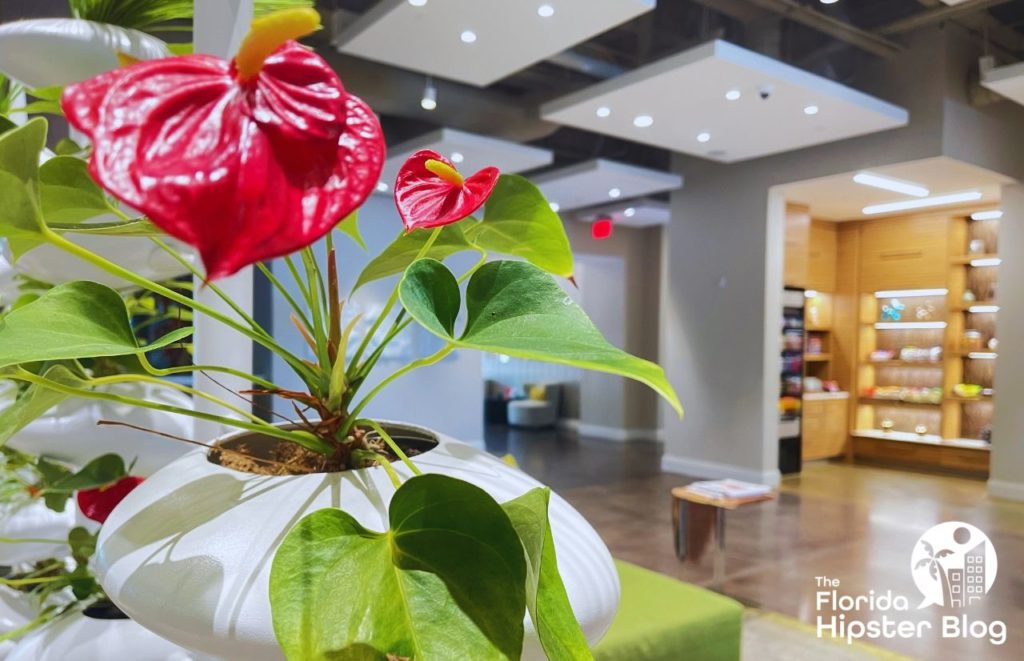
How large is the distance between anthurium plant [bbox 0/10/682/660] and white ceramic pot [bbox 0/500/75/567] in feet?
1.88

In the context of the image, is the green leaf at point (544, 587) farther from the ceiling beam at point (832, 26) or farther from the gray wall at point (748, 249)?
the gray wall at point (748, 249)

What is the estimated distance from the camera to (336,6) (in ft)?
16.2

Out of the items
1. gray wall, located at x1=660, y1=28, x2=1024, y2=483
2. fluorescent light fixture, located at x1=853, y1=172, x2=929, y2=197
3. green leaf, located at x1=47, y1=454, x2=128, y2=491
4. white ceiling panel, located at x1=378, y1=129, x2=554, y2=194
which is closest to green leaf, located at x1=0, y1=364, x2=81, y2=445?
green leaf, located at x1=47, y1=454, x2=128, y2=491

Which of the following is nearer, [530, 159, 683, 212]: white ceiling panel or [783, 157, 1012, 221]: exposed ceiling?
[783, 157, 1012, 221]: exposed ceiling

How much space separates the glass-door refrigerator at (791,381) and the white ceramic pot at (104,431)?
731 centimetres

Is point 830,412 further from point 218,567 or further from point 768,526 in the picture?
point 218,567

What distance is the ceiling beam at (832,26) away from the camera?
16.9 feet

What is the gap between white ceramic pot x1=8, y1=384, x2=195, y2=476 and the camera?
2.66 feet

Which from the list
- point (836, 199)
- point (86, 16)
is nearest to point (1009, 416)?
point (836, 199)

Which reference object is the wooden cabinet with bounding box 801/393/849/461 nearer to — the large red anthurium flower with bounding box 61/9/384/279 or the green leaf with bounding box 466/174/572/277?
the green leaf with bounding box 466/174/572/277

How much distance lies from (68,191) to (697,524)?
13.5ft

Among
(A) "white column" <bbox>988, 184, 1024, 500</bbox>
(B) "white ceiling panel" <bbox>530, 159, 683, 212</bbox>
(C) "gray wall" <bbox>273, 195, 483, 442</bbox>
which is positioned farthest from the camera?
(C) "gray wall" <bbox>273, 195, 483, 442</bbox>

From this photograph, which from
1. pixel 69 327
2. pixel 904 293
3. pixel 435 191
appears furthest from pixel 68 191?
pixel 904 293

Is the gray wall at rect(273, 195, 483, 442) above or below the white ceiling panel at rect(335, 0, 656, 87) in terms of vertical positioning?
below
